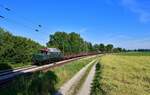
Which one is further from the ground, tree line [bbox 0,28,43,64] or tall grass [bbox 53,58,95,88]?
tree line [bbox 0,28,43,64]

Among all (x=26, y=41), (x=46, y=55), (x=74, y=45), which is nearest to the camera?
(x=46, y=55)

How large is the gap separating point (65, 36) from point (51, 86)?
13827 centimetres

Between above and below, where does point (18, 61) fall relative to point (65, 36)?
below

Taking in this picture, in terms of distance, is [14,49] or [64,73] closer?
[64,73]

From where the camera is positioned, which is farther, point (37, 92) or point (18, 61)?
point (18, 61)

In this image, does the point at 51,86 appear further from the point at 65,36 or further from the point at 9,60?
the point at 65,36

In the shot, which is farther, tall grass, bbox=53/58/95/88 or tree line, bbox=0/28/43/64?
tree line, bbox=0/28/43/64

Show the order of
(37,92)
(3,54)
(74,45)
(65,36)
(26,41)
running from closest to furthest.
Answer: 1. (37,92)
2. (3,54)
3. (26,41)
4. (74,45)
5. (65,36)

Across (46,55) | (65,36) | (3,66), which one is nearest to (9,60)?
(46,55)

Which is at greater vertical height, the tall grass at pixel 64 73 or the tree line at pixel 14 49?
the tree line at pixel 14 49

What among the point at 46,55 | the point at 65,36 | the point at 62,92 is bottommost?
the point at 62,92

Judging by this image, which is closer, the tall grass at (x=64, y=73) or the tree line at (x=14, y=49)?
the tall grass at (x=64, y=73)

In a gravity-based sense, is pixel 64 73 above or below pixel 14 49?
below

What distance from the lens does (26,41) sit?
57938mm
